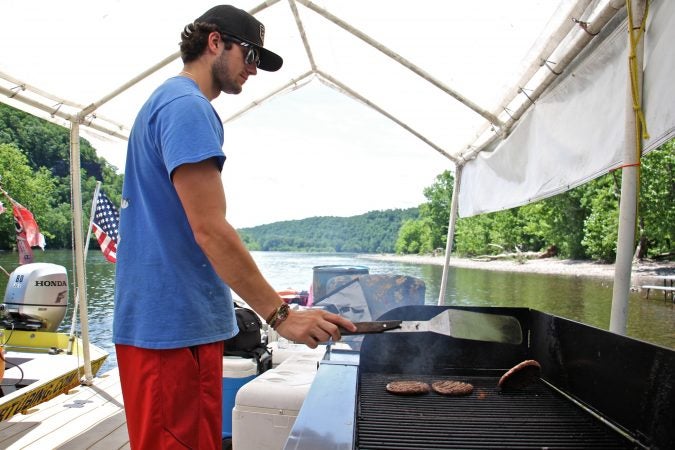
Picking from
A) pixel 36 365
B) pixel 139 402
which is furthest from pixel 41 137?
pixel 139 402

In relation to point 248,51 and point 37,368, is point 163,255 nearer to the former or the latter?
point 248,51

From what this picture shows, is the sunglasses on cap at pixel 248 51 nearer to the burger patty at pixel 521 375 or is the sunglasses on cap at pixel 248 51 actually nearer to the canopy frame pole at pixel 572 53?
the canopy frame pole at pixel 572 53

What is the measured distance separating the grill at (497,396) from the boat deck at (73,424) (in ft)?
7.74

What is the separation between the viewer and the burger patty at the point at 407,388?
222cm

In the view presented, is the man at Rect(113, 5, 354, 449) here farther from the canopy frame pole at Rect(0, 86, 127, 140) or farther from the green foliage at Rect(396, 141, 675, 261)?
the green foliage at Rect(396, 141, 675, 261)

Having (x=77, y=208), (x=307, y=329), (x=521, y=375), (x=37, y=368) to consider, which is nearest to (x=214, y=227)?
(x=307, y=329)

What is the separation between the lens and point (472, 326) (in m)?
2.47

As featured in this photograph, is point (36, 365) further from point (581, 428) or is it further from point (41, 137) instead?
point (41, 137)

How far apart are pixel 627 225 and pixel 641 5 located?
894 mm

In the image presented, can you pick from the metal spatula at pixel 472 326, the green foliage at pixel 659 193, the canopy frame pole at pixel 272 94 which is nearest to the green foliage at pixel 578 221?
the green foliage at pixel 659 193

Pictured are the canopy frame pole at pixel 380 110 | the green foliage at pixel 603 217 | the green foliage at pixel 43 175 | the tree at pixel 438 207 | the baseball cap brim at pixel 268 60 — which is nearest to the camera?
the baseball cap brim at pixel 268 60

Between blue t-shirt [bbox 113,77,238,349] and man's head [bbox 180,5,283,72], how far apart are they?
17 cm

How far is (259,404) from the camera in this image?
2.46m

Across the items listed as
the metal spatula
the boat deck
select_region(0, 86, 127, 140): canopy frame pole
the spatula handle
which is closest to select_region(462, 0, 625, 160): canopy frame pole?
the metal spatula
